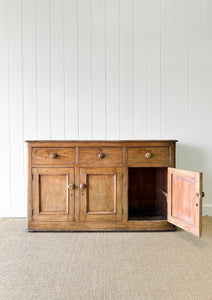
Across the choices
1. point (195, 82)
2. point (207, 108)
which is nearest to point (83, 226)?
point (207, 108)

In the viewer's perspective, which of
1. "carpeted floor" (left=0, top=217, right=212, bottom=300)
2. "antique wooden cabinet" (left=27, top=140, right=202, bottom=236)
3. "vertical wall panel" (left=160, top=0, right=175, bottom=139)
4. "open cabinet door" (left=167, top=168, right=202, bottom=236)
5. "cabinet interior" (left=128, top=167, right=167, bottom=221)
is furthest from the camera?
"vertical wall panel" (left=160, top=0, right=175, bottom=139)

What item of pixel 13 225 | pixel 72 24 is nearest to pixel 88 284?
pixel 13 225

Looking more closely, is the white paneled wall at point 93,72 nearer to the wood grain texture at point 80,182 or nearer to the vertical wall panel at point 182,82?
the vertical wall panel at point 182,82

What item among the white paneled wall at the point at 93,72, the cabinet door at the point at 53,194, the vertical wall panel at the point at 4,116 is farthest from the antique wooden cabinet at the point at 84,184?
the vertical wall panel at the point at 4,116

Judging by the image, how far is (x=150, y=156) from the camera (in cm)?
228

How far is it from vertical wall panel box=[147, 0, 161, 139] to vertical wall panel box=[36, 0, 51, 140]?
110cm

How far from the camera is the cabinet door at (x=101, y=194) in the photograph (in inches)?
89.1

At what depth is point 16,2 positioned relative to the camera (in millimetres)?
2777

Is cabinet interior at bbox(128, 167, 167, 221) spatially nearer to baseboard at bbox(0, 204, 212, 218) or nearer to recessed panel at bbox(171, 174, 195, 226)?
recessed panel at bbox(171, 174, 195, 226)

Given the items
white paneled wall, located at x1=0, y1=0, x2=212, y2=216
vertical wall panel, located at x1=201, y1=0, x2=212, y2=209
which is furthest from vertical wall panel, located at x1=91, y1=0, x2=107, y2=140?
vertical wall panel, located at x1=201, y1=0, x2=212, y2=209

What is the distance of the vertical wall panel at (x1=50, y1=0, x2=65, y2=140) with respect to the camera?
2781 mm

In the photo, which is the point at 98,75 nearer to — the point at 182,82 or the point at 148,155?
the point at 182,82

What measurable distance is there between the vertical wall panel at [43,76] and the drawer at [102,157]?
0.69m

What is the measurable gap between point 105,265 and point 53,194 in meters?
0.85
